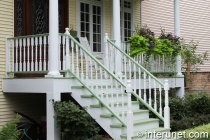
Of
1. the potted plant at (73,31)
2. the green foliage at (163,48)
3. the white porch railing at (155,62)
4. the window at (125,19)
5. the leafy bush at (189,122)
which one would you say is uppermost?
the window at (125,19)

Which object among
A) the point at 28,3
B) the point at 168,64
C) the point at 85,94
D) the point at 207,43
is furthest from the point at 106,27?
the point at 207,43

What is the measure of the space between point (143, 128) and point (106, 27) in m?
5.32

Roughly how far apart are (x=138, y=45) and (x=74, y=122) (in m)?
4.03

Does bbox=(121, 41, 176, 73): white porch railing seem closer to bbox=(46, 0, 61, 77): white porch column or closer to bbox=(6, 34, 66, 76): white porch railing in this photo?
bbox=(6, 34, 66, 76): white porch railing

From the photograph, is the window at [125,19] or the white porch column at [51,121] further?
the window at [125,19]

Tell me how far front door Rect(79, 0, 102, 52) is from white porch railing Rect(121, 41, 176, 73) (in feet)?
4.05

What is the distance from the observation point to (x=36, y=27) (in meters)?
11.1

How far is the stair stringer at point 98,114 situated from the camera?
8.64 meters

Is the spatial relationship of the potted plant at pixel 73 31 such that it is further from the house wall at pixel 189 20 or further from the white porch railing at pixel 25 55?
the house wall at pixel 189 20

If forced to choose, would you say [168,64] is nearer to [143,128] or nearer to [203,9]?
[143,128]

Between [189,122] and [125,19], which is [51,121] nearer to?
[189,122]

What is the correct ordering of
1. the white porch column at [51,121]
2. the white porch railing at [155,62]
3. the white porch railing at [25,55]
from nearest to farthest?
the white porch column at [51,121]
the white porch railing at [25,55]
the white porch railing at [155,62]

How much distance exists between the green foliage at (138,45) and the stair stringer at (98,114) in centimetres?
279

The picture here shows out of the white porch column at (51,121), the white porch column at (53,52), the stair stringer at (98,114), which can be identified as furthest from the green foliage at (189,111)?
the white porch column at (53,52)
